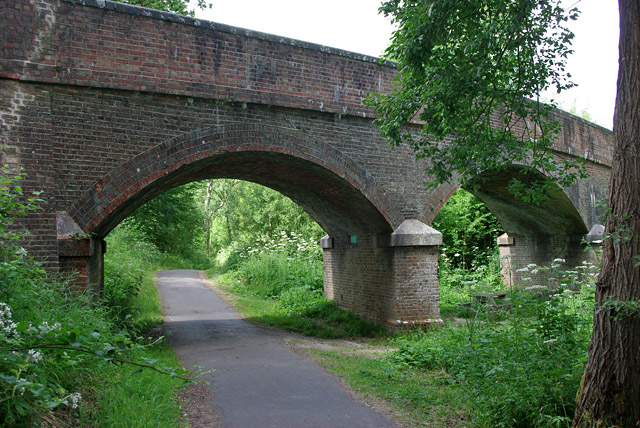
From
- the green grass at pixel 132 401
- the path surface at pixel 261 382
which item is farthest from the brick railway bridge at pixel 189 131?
the path surface at pixel 261 382

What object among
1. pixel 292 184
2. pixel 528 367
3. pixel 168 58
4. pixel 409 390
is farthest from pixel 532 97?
pixel 292 184

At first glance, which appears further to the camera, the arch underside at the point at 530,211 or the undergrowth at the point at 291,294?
the arch underside at the point at 530,211

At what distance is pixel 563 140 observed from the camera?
13.3 m

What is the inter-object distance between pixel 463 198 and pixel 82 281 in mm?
16342

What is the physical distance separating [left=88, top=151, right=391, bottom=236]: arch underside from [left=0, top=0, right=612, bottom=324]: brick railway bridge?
45 millimetres

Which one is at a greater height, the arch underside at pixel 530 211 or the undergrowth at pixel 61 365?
the arch underside at pixel 530 211

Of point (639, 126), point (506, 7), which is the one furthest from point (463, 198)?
point (639, 126)

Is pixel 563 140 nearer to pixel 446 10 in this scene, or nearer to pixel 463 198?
pixel 463 198

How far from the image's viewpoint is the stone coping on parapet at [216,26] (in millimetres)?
6996

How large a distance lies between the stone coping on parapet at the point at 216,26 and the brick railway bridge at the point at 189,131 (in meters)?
0.02

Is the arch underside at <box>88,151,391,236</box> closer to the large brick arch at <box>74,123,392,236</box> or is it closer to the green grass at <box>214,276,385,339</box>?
the large brick arch at <box>74,123,392,236</box>

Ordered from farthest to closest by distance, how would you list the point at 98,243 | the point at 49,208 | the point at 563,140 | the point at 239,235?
1. the point at 239,235
2. the point at 563,140
3. the point at 98,243
4. the point at 49,208

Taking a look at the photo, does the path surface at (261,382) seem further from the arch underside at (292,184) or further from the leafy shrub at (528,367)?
the arch underside at (292,184)

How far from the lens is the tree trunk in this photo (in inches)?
153
